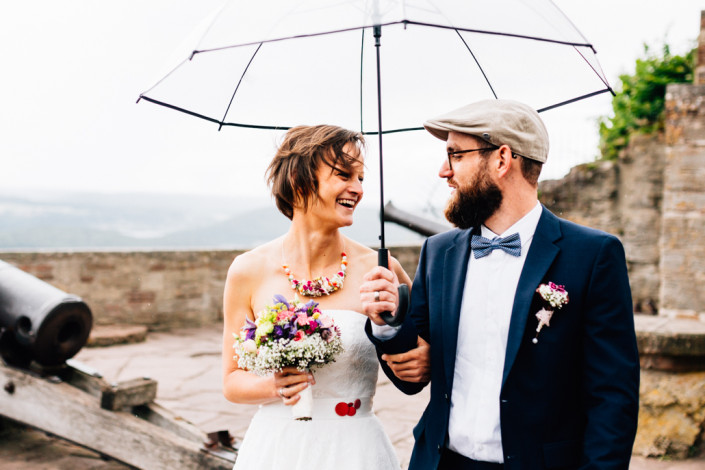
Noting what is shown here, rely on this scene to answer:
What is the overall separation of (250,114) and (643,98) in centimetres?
749

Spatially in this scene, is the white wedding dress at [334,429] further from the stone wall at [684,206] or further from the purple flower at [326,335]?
the stone wall at [684,206]

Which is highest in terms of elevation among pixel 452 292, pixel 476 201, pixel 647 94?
pixel 647 94

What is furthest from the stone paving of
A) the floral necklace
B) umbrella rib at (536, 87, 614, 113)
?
umbrella rib at (536, 87, 614, 113)

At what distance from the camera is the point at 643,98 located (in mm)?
8383

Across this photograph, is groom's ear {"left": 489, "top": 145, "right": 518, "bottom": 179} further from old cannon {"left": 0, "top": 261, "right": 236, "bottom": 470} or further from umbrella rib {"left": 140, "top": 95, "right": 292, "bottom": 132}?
old cannon {"left": 0, "top": 261, "right": 236, "bottom": 470}

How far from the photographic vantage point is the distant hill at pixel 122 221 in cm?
2960

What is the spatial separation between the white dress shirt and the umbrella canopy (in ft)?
2.23

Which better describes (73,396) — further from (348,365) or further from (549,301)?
(549,301)

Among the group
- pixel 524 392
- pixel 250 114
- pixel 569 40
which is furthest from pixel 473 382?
pixel 250 114

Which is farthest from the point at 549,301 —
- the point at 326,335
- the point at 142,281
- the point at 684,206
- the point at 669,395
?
the point at 142,281

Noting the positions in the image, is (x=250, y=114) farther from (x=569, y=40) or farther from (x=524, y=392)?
(x=524, y=392)

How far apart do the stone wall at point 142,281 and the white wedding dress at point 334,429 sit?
704cm

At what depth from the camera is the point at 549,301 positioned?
1635 millimetres

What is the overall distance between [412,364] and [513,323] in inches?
13.8
